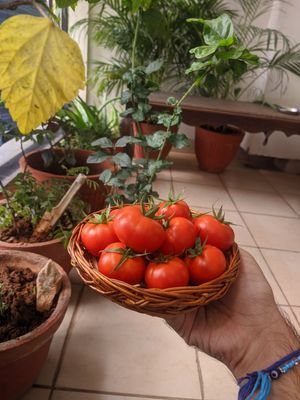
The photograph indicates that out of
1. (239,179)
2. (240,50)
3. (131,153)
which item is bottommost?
(239,179)

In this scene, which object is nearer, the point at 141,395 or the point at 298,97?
the point at 141,395

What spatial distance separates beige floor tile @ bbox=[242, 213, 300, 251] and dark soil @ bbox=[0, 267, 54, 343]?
3.95ft

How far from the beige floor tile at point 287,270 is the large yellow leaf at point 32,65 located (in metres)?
1.29

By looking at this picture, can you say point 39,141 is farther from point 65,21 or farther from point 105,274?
point 65,21

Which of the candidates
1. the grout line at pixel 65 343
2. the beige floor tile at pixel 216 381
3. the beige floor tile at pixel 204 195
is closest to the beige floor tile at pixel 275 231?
the beige floor tile at pixel 204 195

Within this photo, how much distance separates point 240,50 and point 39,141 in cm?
73

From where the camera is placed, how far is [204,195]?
2135 millimetres

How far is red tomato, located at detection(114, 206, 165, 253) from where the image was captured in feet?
1.79

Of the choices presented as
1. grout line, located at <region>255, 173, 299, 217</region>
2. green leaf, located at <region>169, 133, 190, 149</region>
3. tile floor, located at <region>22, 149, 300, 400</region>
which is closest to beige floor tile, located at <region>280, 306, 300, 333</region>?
tile floor, located at <region>22, 149, 300, 400</region>

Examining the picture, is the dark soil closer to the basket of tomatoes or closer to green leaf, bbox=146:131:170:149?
the basket of tomatoes

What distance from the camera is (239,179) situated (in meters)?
2.55

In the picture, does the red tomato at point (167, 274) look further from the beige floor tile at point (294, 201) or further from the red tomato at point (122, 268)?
the beige floor tile at point (294, 201)

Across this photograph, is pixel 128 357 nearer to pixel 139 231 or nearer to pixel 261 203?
pixel 139 231

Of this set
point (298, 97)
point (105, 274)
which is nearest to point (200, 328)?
point (105, 274)
